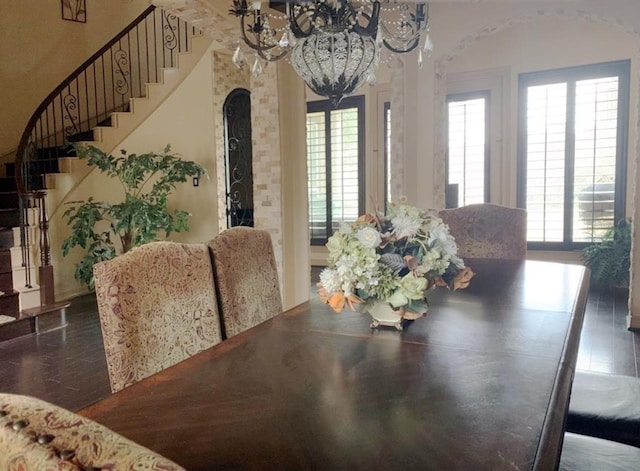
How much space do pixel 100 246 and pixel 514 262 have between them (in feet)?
15.0

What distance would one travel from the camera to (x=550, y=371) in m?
1.32

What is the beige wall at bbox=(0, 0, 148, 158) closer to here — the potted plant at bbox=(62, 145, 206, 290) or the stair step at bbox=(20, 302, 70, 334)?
the potted plant at bbox=(62, 145, 206, 290)

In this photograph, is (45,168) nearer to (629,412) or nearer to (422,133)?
(422,133)

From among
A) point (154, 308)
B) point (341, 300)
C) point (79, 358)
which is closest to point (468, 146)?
point (79, 358)

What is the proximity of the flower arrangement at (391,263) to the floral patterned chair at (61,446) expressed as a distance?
1.10 metres

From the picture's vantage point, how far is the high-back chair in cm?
208

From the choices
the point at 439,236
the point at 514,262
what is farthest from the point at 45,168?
the point at 439,236

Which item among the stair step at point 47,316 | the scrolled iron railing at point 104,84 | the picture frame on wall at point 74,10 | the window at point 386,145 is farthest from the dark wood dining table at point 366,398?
the picture frame on wall at point 74,10

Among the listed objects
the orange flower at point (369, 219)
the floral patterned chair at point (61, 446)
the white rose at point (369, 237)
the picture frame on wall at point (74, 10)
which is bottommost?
the floral patterned chair at point (61, 446)

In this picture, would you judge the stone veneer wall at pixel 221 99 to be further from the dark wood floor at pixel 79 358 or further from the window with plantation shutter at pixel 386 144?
the window with plantation shutter at pixel 386 144

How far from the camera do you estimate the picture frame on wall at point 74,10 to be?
275 inches

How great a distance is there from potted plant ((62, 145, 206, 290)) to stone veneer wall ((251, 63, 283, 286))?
178cm

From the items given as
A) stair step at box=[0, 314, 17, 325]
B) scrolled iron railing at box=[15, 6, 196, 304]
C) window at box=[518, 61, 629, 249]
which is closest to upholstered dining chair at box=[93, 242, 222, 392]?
stair step at box=[0, 314, 17, 325]

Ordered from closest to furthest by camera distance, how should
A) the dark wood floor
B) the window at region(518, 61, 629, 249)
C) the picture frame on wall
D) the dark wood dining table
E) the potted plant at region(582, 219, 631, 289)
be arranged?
1. the dark wood dining table
2. the dark wood floor
3. the potted plant at region(582, 219, 631, 289)
4. the window at region(518, 61, 629, 249)
5. the picture frame on wall
